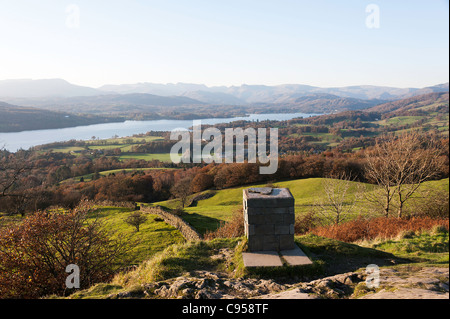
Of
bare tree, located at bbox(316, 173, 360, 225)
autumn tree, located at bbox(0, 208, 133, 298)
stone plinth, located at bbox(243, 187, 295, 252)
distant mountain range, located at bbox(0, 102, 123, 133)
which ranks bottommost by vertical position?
bare tree, located at bbox(316, 173, 360, 225)

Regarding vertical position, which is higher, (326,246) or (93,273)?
(326,246)

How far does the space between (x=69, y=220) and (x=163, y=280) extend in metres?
5.32

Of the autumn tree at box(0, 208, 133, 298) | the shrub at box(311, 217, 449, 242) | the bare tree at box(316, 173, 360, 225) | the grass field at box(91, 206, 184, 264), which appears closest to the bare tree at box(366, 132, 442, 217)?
the bare tree at box(316, 173, 360, 225)

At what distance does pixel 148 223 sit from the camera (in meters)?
26.9

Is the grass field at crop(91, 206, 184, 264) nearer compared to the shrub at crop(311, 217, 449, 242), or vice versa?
the shrub at crop(311, 217, 449, 242)

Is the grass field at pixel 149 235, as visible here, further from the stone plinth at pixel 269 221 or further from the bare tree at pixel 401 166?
the bare tree at pixel 401 166

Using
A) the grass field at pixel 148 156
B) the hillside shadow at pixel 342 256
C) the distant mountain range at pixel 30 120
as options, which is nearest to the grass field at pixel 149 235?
the hillside shadow at pixel 342 256

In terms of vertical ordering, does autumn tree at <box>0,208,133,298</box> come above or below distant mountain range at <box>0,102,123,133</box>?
below

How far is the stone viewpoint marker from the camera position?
27.3ft

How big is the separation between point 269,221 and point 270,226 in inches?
6.7

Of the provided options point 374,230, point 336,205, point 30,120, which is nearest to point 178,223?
point 336,205

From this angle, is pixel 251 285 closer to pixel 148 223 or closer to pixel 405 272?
pixel 405 272

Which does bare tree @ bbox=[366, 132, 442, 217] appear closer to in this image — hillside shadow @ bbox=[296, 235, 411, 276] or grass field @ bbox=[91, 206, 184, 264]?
hillside shadow @ bbox=[296, 235, 411, 276]

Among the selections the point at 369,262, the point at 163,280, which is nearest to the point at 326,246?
the point at 369,262
